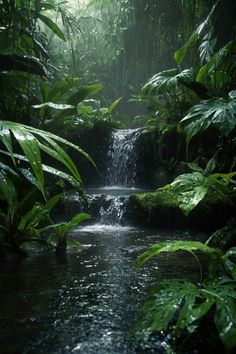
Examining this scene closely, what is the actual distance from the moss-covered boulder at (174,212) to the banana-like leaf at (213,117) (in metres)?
2.26

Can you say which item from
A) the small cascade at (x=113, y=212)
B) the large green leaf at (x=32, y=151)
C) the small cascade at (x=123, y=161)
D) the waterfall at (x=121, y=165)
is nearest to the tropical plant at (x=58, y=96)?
the small cascade at (x=113, y=212)

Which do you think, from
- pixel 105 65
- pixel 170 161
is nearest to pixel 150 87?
pixel 170 161

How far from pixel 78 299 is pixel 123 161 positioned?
21.9 feet

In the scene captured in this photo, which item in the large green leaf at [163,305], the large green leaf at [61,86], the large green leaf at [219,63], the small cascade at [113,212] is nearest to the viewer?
the large green leaf at [163,305]

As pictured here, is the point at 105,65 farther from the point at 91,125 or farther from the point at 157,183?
the point at 157,183

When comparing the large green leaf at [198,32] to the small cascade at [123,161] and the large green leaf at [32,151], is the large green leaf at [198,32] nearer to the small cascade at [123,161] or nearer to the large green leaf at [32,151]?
the large green leaf at [32,151]

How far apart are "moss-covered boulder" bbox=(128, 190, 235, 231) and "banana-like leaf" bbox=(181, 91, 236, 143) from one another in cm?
226

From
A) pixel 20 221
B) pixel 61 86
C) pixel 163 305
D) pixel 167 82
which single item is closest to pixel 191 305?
pixel 163 305

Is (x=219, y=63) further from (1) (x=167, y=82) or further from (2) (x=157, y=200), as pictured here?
(2) (x=157, y=200)

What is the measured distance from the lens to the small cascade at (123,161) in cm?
870

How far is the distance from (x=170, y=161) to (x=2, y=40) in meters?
5.02

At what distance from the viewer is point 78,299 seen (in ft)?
7.64

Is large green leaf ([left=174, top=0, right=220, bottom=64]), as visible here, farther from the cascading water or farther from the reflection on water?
the cascading water

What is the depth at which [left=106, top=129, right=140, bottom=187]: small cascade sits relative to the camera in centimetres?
870
